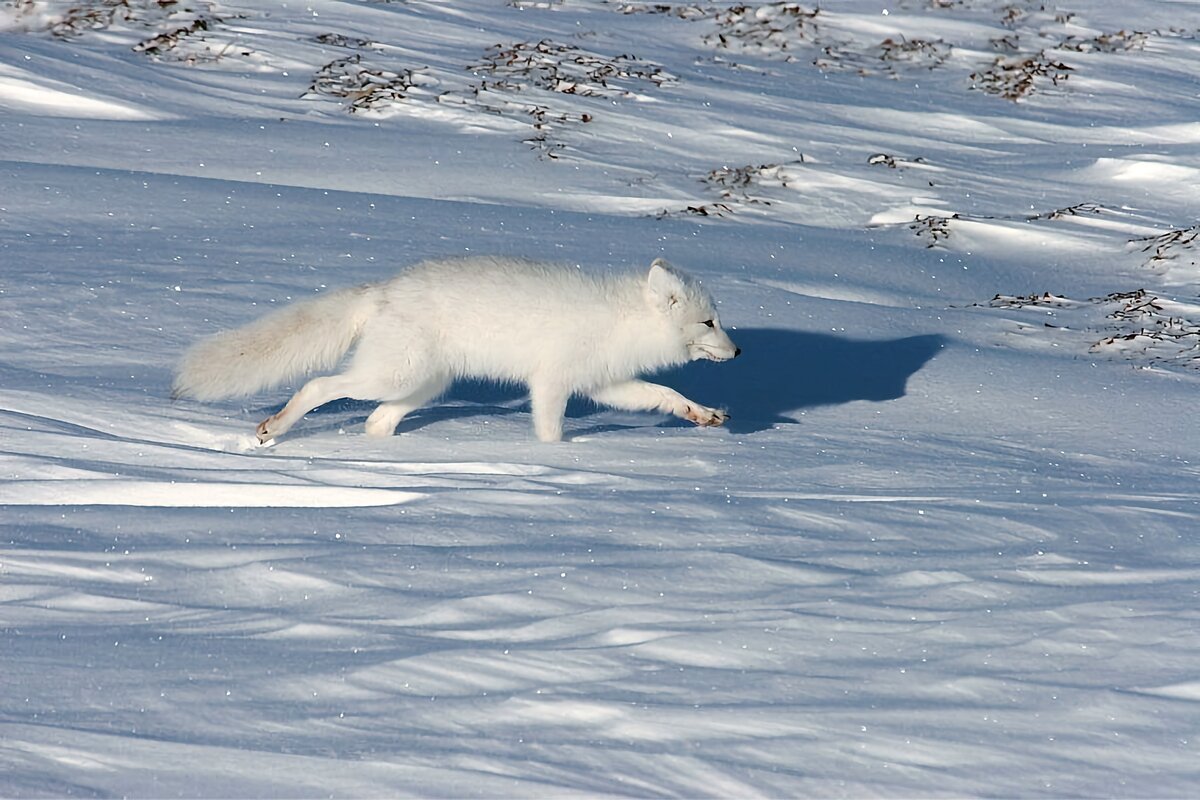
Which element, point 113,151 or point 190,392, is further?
point 113,151

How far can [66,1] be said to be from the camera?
9.67 meters

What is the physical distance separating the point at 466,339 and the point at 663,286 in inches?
28.1

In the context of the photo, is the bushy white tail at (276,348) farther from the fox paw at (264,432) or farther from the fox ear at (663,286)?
the fox ear at (663,286)

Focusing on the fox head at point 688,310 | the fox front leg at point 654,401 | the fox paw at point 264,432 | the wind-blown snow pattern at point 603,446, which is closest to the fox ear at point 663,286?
the fox head at point 688,310

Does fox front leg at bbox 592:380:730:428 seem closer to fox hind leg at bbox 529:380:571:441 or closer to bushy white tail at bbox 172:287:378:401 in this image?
fox hind leg at bbox 529:380:571:441

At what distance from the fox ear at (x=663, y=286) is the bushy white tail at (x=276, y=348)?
3.09 ft

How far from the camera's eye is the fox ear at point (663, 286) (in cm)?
473

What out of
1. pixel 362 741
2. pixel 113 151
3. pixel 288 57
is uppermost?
pixel 288 57

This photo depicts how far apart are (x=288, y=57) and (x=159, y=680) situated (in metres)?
7.37

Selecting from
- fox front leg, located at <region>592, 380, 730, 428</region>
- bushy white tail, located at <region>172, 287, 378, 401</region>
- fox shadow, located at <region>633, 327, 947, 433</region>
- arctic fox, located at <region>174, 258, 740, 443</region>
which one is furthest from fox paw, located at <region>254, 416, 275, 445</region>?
fox shadow, located at <region>633, 327, 947, 433</region>

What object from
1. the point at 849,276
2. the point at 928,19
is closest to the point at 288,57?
the point at 849,276

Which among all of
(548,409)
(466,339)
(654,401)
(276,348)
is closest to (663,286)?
(654,401)

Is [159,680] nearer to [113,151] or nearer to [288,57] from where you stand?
[113,151]

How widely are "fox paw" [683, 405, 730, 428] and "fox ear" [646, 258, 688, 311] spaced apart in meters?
0.36
